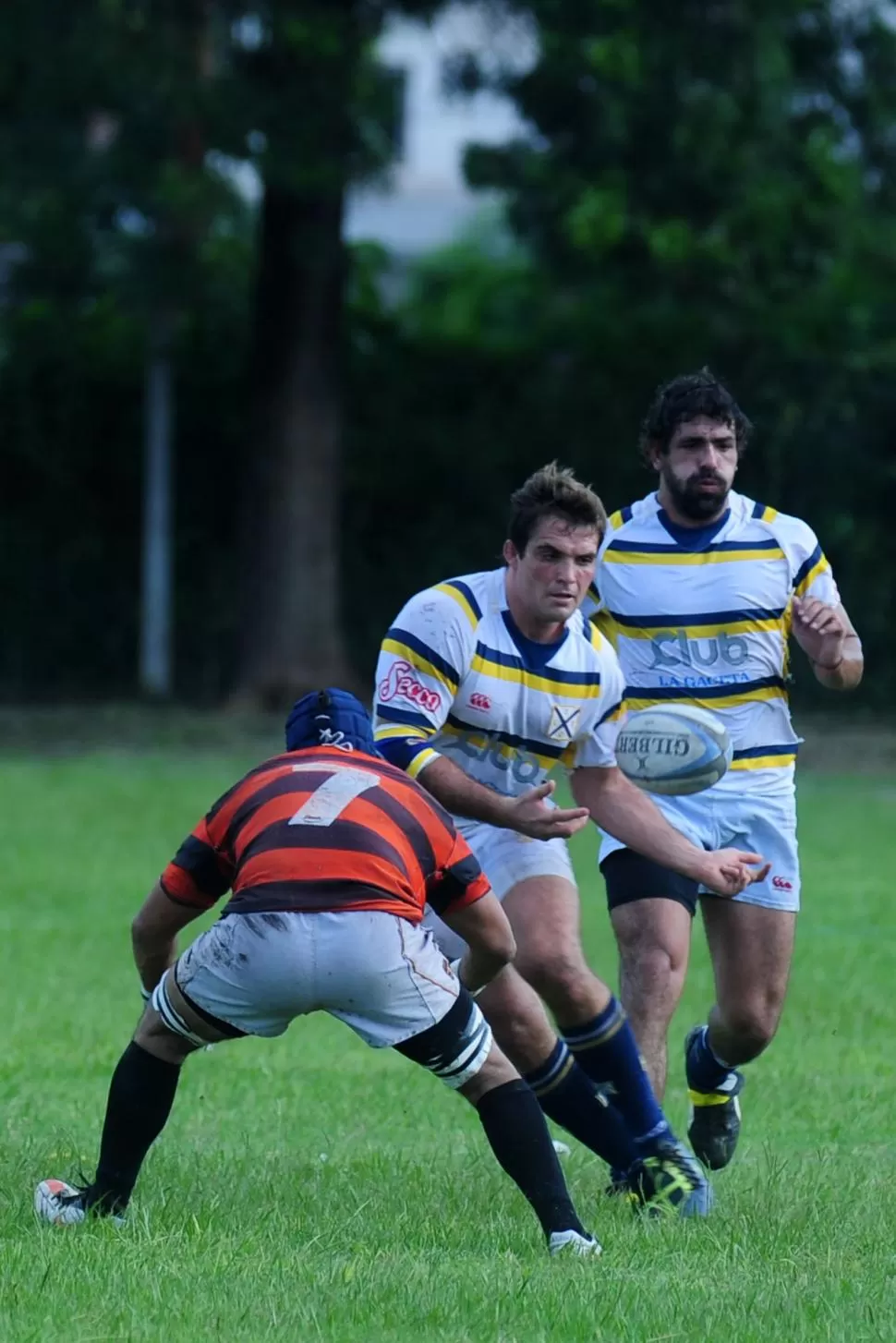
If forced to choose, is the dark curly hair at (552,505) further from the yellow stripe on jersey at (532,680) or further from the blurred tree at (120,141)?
the blurred tree at (120,141)

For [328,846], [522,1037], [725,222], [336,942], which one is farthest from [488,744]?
[725,222]

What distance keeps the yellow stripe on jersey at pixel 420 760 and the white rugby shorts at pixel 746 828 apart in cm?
100

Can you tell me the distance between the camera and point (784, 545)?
23.0 feet

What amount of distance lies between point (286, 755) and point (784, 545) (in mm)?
2217

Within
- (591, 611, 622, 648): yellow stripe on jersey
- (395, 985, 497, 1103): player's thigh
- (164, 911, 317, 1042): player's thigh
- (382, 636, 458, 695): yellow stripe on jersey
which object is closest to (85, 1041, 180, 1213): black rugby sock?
(164, 911, 317, 1042): player's thigh

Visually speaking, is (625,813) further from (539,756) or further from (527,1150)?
(527,1150)

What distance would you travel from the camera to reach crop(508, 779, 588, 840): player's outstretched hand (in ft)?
19.1

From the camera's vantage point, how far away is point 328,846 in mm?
5195

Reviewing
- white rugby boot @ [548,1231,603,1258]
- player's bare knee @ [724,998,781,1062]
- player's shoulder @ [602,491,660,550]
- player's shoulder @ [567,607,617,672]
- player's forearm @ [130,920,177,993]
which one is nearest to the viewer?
white rugby boot @ [548,1231,603,1258]

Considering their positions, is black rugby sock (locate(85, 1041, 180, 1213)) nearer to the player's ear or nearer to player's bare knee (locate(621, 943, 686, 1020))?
player's bare knee (locate(621, 943, 686, 1020))

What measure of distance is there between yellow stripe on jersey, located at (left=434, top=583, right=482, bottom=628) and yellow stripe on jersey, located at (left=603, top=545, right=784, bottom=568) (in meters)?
0.85

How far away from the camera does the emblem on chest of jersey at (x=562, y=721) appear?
20.8 ft

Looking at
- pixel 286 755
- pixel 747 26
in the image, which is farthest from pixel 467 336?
pixel 286 755

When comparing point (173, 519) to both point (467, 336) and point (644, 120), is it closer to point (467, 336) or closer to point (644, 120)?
point (467, 336)
